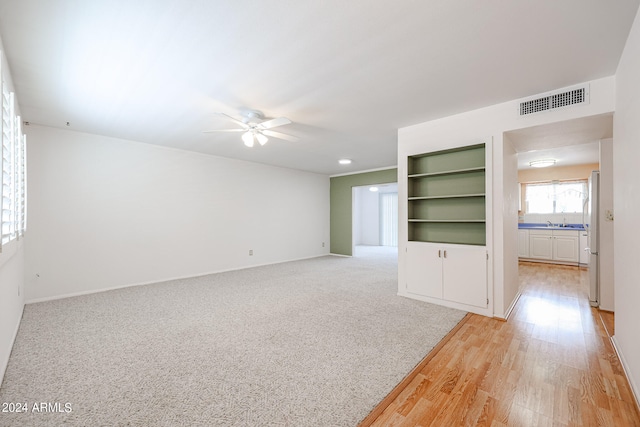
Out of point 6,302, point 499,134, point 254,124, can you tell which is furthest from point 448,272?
point 6,302

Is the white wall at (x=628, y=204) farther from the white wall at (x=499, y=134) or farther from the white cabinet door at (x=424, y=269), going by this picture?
the white cabinet door at (x=424, y=269)

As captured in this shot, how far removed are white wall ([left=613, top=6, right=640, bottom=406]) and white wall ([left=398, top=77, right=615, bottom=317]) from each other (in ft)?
0.61

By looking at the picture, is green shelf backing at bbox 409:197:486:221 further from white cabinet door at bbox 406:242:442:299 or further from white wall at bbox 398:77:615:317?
white cabinet door at bbox 406:242:442:299

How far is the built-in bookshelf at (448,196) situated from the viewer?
10.9ft

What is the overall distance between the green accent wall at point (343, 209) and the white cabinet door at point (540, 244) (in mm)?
4240

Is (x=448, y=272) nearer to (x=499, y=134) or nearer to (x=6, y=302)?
(x=499, y=134)

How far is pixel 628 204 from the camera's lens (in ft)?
6.14

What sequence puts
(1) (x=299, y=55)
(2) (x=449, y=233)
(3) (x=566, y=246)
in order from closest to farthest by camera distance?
(1) (x=299, y=55)
(2) (x=449, y=233)
(3) (x=566, y=246)

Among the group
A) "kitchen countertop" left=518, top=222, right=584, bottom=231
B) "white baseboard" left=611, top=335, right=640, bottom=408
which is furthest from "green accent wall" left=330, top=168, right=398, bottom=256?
"white baseboard" left=611, top=335, right=640, bottom=408

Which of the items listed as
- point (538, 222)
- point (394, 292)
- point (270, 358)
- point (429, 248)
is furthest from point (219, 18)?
point (538, 222)

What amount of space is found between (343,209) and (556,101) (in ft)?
17.9

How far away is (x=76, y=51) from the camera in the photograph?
2.04 m

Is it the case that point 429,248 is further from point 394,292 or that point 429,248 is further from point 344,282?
point 344,282

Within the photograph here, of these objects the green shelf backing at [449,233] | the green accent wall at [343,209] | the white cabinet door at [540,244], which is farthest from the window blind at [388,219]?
the green shelf backing at [449,233]
